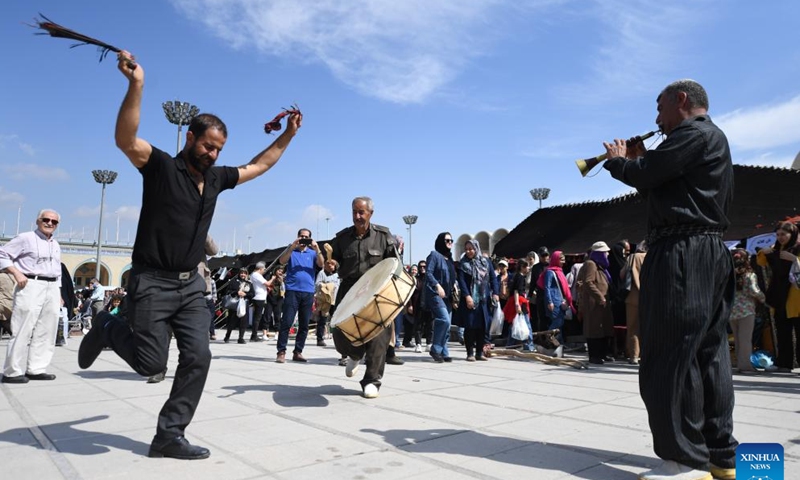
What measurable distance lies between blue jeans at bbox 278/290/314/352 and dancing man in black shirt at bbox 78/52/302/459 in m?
4.93

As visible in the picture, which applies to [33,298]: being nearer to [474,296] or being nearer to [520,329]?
[474,296]

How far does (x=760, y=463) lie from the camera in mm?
2197

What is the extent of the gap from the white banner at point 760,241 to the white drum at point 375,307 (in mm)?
7255

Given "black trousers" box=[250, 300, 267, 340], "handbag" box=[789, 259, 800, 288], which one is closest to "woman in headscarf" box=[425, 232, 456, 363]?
"handbag" box=[789, 259, 800, 288]

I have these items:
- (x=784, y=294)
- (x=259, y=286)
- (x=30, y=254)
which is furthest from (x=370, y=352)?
(x=259, y=286)

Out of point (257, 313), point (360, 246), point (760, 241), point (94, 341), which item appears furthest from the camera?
point (257, 313)

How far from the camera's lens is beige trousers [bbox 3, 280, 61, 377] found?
626 cm

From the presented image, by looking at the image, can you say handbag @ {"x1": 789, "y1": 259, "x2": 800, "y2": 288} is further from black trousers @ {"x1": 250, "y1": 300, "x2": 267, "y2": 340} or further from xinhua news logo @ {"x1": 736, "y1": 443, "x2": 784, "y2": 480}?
Result: black trousers @ {"x1": 250, "y1": 300, "x2": 267, "y2": 340}

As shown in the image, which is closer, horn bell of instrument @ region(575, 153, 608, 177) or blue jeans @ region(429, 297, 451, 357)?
horn bell of instrument @ region(575, 153, 608, 177)

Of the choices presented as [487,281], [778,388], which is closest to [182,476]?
[778,388]

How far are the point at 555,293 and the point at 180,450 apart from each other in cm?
798

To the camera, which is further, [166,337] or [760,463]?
[166,337]

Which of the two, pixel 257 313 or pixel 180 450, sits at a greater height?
pixel 257 313

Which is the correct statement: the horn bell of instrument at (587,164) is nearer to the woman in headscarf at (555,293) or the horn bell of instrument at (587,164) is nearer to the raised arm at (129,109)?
the raised arm at (129,109)
